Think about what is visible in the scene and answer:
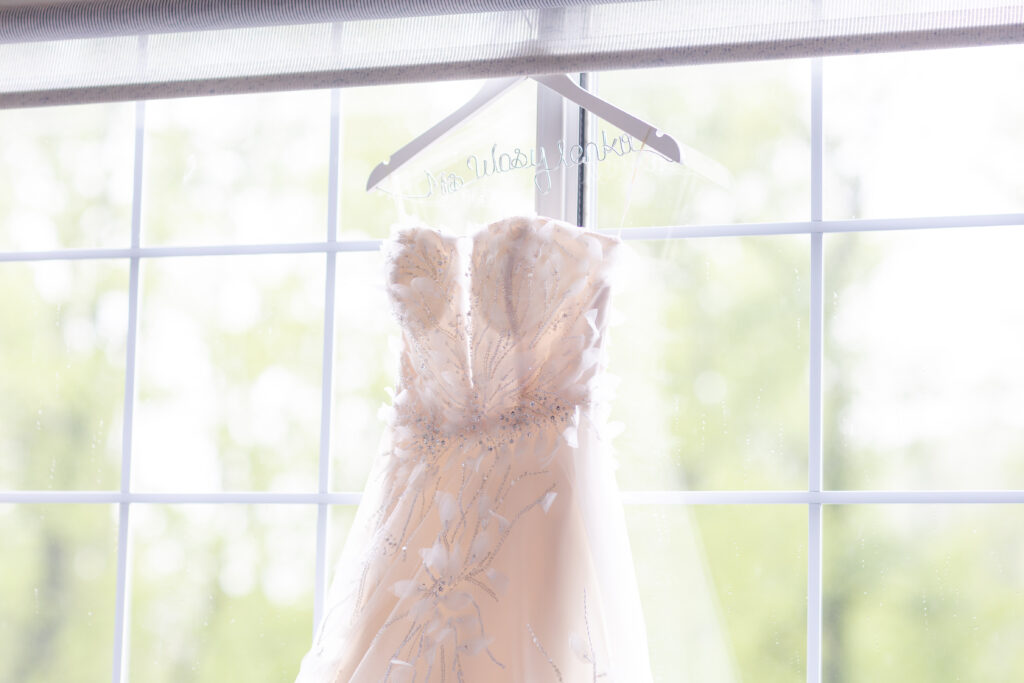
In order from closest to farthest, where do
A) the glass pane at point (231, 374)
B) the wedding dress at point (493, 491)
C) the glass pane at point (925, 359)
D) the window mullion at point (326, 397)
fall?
the wedding dress at point (493, 491) → the glass pane at point (925, 359) → the window mullion at point (326, 397) → the glass pane at point (231, 374)

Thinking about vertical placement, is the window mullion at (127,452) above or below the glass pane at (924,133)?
below

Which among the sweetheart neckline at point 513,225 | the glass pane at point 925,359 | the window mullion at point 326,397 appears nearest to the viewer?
the sweetheart neckline at point 513,225

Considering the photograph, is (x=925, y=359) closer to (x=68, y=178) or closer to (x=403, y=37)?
(x=403, y=37)

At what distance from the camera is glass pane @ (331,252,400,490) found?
5.24 feet

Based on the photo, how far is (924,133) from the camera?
142 centimetres

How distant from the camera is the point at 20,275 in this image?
1725 mm

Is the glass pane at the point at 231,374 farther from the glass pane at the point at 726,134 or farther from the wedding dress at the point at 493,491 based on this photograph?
the glass pane at the point at 726,134

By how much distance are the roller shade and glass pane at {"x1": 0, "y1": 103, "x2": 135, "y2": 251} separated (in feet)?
0.58

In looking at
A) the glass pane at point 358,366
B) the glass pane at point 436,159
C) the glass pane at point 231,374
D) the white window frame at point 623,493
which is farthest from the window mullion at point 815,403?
the glass pane at point 231,374

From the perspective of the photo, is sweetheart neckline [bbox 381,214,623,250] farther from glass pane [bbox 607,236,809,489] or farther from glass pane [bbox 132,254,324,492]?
glass pane [bbox 132,254,324,492]

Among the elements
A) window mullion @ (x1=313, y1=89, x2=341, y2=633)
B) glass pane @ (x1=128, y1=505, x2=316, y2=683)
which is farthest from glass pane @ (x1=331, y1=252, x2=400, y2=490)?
glass pane @ (x1=128, y1=505, x2=316, y2=683)

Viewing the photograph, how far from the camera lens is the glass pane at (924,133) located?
1.40m

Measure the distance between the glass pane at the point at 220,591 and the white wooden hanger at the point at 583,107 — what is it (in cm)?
62

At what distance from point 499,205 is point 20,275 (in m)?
0.90
